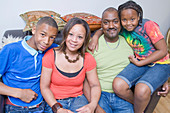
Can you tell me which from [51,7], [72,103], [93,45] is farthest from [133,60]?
[51,7]

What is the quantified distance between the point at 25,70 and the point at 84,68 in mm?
463

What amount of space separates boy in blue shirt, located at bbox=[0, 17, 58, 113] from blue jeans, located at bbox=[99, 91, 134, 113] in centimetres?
52

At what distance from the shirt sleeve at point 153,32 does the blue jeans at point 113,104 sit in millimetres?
604

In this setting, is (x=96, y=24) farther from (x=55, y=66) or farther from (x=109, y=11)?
(x=55, y=66)

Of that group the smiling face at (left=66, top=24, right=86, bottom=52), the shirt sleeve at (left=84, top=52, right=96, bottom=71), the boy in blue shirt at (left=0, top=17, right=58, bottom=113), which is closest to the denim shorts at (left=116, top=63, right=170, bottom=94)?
the shirt sleeve at (left=84, top=52, right=96, bottom=71)

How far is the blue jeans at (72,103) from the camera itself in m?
1.19

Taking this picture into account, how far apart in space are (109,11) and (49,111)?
1016 mm

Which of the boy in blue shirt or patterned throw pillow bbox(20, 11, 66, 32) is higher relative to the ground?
patterned throw pillow bbox(20, 11, 66, 32)

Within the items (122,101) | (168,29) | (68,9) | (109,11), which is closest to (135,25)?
(109,11)

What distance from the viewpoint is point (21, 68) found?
3.70 ft

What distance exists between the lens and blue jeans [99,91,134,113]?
1282 mm

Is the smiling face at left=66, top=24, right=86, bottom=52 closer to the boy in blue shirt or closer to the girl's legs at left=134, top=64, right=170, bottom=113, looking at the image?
the boy in blue shirt

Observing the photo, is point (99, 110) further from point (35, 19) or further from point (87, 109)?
point (35, 19)

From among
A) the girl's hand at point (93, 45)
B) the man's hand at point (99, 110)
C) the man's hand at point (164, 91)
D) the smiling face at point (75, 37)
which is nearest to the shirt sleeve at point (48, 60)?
the smiling face at point (75, 37)
